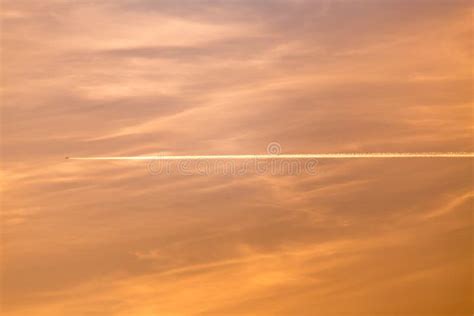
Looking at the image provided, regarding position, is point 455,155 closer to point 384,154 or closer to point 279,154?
point 384,154

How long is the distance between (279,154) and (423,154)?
6.58 m

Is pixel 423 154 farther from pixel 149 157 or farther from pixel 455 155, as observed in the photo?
pixel 149 157

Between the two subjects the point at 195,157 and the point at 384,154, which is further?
the point at 384,154

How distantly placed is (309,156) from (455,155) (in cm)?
660

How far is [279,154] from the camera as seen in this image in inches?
473

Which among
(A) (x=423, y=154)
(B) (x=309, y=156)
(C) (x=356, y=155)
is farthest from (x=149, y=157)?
(A) (x=423, y=154)

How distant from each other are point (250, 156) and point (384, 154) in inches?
242

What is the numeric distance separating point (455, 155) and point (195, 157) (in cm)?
1141

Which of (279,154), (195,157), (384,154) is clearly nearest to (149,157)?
(195,157)

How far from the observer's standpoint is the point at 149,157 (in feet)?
38.1

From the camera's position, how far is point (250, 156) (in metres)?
11.8

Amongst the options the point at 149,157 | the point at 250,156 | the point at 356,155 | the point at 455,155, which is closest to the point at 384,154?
the point at 356,155

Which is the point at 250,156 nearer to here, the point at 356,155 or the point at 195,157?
the point at 195,157

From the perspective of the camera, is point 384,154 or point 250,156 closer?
point 250,156
